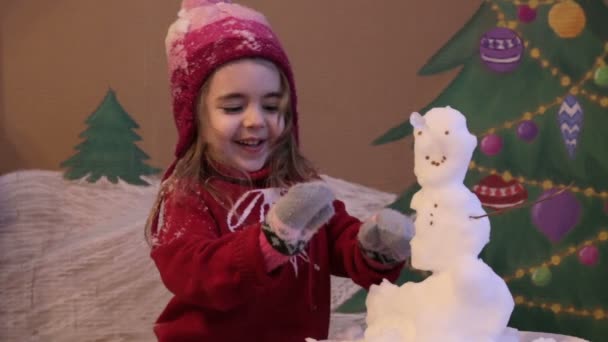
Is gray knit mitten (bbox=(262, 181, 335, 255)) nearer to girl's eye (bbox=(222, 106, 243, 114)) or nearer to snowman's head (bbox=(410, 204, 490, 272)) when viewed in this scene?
snowman's head (bbox=(410, 204, 490, 272))

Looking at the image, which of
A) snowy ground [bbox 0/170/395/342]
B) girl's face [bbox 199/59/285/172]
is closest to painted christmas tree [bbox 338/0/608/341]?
snowy ground [bbox 0/170/395/342]

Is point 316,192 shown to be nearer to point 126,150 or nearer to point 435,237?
point 435,237

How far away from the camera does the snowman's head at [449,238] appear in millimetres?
762

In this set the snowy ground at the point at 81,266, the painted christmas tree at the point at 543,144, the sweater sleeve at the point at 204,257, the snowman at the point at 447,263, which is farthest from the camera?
the snowy ground at the point at 81,266

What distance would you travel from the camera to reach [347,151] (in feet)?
5.57

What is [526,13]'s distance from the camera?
5.26ft

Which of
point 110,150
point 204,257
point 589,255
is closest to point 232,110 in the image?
point 204,257

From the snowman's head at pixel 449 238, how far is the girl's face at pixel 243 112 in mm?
364

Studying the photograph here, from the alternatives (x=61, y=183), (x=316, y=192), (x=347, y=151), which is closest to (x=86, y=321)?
(x=61, y=183)

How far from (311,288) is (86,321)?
33.0 inches

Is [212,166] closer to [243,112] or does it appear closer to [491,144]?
[243,112]

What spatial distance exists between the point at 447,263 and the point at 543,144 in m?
0.95

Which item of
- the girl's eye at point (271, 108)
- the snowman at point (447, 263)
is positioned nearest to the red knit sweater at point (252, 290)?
the girl's eye at point (271, 108)

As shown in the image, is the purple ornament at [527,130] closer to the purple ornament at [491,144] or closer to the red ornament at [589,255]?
the purple ornament at [491,144]
